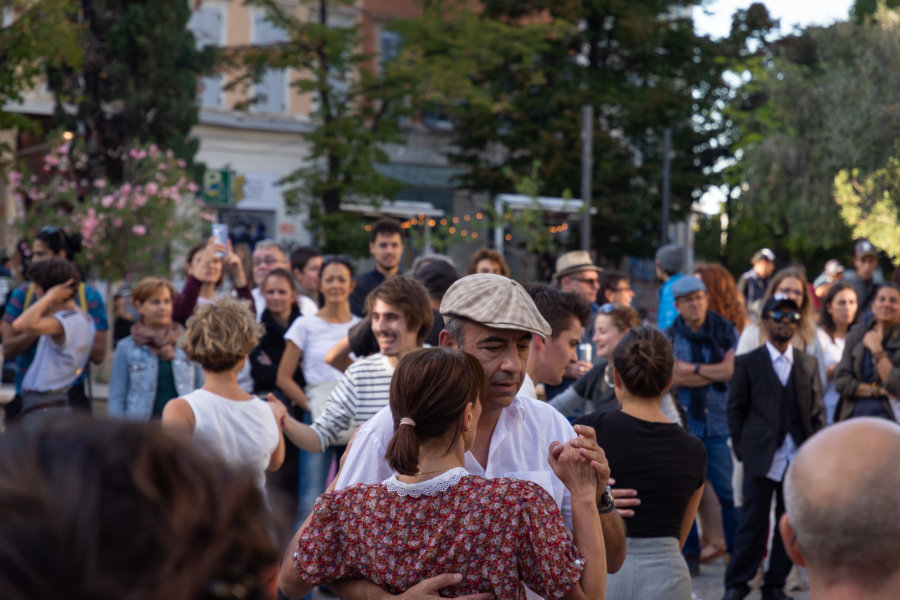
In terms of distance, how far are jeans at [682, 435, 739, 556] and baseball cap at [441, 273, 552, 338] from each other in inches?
209

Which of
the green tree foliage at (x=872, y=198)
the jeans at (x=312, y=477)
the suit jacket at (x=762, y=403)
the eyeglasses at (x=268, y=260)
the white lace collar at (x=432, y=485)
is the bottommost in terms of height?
the jeans at (x=312, y=477)

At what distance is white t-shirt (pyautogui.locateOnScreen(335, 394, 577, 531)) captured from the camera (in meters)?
3.25

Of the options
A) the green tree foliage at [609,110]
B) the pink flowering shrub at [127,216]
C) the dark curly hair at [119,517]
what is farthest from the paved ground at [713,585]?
the green tree foliage at [609,110]

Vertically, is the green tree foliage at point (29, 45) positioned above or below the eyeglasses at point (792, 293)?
above

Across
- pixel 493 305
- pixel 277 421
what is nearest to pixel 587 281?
pixel 277 421

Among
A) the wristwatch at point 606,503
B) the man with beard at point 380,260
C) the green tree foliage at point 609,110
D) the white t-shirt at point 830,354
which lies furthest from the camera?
the green tree foliage at point 609,110

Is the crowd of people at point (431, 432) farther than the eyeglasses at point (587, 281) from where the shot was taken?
No

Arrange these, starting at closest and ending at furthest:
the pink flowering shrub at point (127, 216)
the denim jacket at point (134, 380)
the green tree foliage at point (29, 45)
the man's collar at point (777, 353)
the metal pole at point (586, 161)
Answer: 1. the denim jacket at point (134, 380)
2. the man's collar at point (777, 353)
3. the green tree foliage at point (29, 45)
4. the metal pole at point (586, 161)
5. the pink flowering shrub at point (127, 216)

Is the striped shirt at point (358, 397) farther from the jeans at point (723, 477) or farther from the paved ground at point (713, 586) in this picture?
the jeans at point (723, 477)

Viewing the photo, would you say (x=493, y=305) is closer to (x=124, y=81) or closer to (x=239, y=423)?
(x=239, y=423)

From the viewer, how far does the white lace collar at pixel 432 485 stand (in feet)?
9.54

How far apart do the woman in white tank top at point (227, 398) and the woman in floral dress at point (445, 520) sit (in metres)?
1.99

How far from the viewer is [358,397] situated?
5.40 metres

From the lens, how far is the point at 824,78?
32062mm
